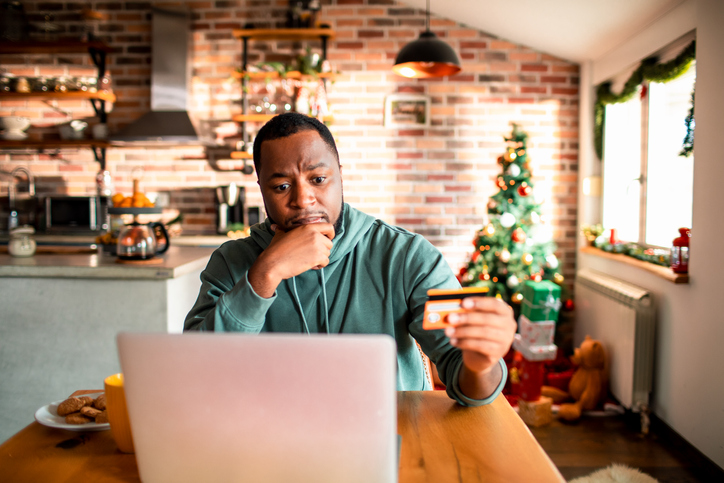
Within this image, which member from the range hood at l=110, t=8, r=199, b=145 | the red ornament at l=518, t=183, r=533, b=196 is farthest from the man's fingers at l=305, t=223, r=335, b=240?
the range hood at l=110, t=8, r=199, b=145

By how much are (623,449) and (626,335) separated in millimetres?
607

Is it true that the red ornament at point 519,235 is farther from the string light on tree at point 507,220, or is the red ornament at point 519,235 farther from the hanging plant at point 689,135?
the hanging plant at point 689,135

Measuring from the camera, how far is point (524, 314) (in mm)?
3166

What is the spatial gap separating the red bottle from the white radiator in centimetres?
27

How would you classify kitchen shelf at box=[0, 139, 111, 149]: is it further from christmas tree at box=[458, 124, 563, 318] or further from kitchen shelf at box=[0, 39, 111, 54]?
christmas tree at box=[458, 124, 563, 318]

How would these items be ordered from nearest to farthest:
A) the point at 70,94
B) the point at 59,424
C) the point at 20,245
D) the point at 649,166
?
the point at 59,424
the point at 20,245
the point at 649,166
the point at 70,94

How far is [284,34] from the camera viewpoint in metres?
3.96

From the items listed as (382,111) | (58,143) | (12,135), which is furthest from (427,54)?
(12,135)

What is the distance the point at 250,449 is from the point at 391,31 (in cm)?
392

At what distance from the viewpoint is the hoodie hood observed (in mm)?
1239

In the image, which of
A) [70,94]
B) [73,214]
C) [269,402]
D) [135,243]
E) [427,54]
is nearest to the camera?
[269,402]

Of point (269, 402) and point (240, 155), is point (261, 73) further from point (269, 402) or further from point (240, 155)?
point (269, 402)

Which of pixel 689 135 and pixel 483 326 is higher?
pixel 689 135

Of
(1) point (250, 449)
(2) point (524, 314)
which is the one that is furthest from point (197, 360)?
(2) point (524, 314)
